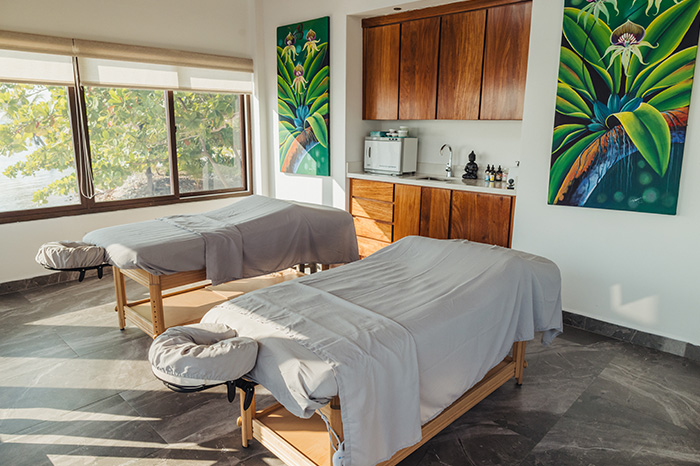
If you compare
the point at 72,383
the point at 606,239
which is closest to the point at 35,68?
the point at 72,383

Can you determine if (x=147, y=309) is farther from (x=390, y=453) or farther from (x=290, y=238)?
(x=390, y=453)

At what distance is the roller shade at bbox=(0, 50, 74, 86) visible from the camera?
3.83 metres

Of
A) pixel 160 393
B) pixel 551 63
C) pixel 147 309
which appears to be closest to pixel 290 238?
pixel 147 309

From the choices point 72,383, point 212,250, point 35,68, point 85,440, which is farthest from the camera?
point 35,68

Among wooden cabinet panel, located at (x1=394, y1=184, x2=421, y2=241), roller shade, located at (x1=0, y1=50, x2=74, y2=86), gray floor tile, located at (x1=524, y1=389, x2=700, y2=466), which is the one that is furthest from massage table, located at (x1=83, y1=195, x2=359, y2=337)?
gray floor tile, located at (x1=524, y1=389, x2=700, y2=466)

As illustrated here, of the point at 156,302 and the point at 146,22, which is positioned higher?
the point at 146,22

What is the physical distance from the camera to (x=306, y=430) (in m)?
2.03

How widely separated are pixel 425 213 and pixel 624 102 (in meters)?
1.74

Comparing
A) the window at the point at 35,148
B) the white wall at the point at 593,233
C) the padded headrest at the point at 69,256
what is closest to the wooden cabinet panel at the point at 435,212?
the white wall at the point at 593,233

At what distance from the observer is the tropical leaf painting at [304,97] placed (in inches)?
191

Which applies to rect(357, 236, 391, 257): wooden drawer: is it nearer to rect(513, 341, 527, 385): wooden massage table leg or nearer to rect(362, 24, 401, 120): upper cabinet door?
rect(362, 24, 401, 120): upper cabinet door

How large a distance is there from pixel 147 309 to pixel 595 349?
9.90 ft

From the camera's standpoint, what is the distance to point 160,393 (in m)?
2.58

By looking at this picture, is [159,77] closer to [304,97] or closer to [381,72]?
[304,97]
